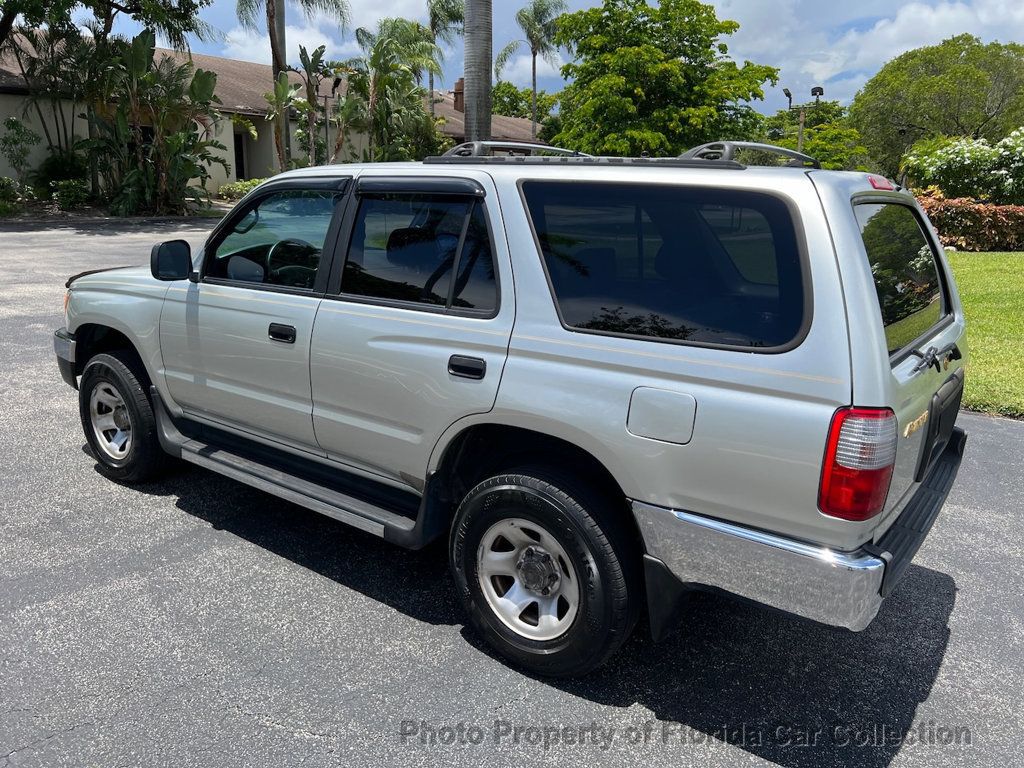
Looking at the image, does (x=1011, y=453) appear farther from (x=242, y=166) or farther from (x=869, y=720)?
(x=242, y=166)

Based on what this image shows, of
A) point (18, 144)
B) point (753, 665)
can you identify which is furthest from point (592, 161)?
point (18, 144)

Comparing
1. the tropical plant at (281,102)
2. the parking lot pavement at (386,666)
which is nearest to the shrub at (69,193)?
the tropical plant at (281,102)

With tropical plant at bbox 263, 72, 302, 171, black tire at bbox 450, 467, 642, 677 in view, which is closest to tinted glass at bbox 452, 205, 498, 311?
black tire at bbox 450, 467, 642, 677

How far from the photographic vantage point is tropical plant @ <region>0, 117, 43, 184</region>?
24.6 meters

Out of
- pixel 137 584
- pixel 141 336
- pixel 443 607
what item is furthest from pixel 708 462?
pixel 141 336

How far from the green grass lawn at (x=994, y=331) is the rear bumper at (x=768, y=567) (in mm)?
4649

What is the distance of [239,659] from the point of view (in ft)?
10.3

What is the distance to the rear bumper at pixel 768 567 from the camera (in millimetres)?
2438

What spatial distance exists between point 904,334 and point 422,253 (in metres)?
1.84

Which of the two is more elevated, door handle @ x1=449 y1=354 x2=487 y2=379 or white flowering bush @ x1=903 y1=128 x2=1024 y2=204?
white flowering bush @ x1=903 y1=128 x2=1024 y2=204

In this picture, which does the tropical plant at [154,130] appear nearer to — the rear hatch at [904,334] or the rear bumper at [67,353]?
the rear bumper at [67,353]

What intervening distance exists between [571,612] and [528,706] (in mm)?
362

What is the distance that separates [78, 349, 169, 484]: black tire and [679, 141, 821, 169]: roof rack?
124 inches

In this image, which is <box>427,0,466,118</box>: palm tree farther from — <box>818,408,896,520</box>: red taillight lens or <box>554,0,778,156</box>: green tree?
<box>818,408,896,520</box>: red taillight lens
